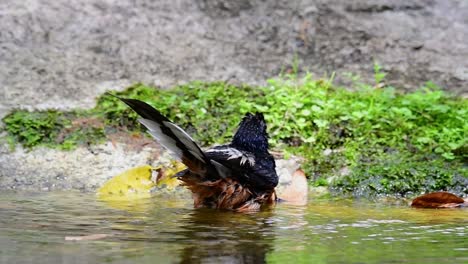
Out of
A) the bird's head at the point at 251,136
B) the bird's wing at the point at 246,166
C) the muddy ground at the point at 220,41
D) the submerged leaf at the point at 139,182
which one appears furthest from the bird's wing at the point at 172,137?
the muddy ground at the point at 220,41

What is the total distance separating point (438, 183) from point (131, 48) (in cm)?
399

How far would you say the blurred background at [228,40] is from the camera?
839 cm

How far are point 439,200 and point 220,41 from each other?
413 cm

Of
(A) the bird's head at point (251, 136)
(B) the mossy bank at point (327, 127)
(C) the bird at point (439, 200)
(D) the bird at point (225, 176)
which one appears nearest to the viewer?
(D) the bird at point (225, 176)

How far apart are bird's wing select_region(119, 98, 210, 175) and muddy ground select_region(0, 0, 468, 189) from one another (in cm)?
328

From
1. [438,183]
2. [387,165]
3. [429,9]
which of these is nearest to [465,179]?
[438,183]

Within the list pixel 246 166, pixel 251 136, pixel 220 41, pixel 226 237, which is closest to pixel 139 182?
pixel 251 136

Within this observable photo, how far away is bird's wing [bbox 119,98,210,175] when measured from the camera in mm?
4332

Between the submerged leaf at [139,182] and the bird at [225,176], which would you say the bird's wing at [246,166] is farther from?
the submerged leaf at [139,182]

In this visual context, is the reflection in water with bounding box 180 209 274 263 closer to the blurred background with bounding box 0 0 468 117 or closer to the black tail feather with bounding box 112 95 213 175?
the black tail feather with bounding box 112 95 213 175

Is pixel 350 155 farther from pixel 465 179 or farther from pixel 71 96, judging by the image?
pixel 71 96

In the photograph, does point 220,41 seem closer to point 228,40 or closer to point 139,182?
point 228,40

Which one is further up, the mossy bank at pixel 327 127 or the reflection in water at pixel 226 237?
the mossy bank at pixel 327 127

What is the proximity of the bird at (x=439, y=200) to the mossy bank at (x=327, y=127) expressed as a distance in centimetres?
76
